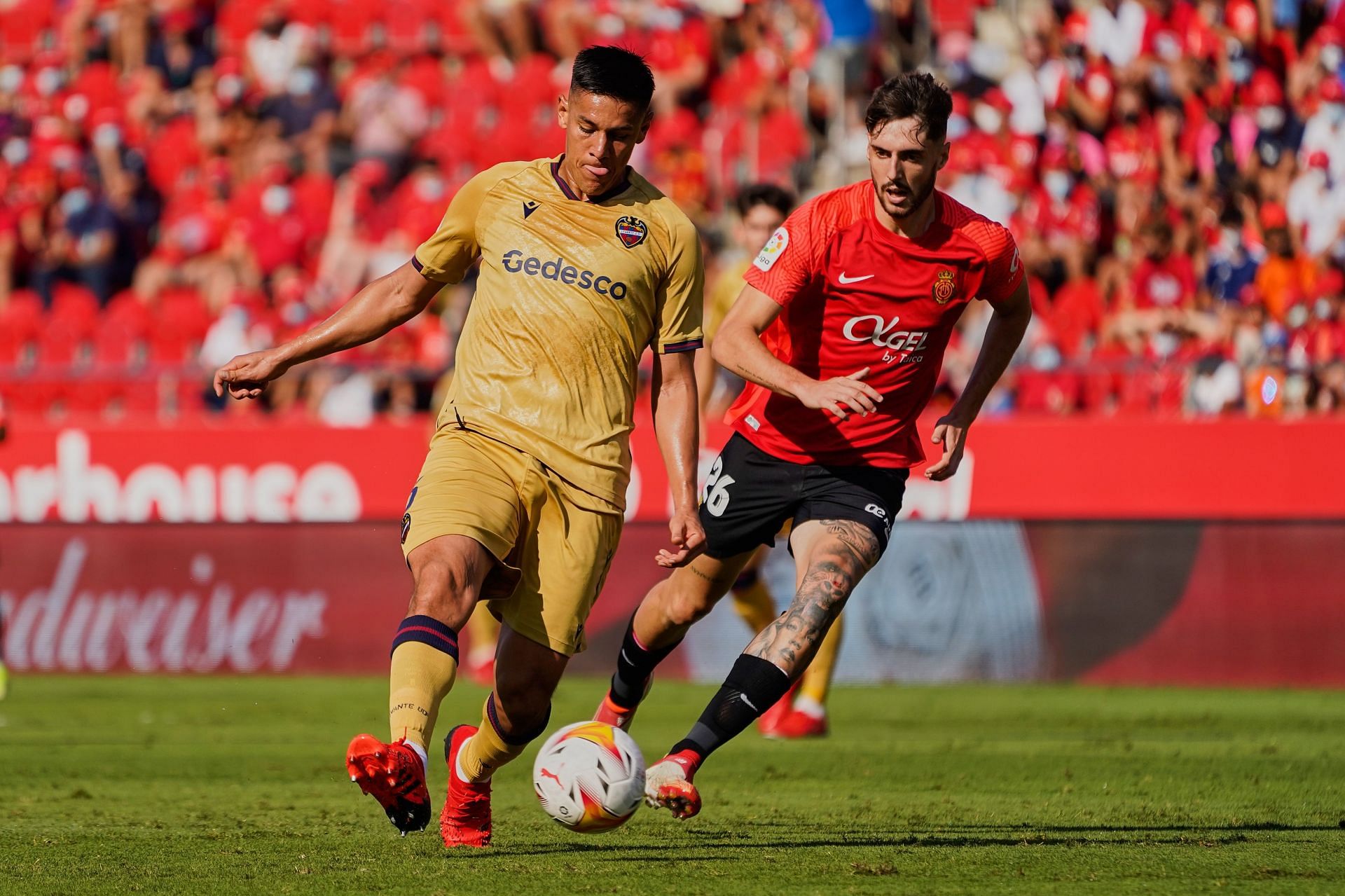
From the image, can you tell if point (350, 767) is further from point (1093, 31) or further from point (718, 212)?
point (1093, 31)

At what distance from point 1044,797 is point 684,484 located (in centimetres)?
252

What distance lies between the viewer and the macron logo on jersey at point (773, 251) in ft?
21.8

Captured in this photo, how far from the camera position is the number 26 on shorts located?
707 cm

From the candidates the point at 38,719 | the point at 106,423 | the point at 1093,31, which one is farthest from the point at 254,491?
the point at 1093,31

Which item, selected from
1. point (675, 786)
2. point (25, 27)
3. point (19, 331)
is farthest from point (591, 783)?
point (25, 27)

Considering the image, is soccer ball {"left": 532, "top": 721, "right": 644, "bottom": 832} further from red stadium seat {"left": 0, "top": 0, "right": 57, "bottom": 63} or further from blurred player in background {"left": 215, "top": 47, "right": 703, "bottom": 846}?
red stadium seat {"left": 0, "top": 0, "right": 57, "bottom": 63}

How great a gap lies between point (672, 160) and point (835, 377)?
11617 mm

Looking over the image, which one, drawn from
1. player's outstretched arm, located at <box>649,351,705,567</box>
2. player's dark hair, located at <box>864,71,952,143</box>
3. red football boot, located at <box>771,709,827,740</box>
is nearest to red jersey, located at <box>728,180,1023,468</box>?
player's dark hair, located at <box>864,71,952,143</box>

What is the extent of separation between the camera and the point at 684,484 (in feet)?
20.0

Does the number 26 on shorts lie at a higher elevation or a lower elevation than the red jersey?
lower

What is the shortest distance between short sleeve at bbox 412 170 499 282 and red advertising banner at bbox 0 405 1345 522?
7.89 m

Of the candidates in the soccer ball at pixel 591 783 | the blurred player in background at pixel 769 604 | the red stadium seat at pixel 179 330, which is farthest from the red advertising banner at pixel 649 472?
the soccer ball at pixel 591 783

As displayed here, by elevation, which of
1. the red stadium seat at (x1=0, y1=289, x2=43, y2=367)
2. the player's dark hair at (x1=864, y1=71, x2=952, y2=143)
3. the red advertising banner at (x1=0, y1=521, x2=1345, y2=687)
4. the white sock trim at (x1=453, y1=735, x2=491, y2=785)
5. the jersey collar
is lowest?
the red advertising banner at (x1=0, y1=521, x2=1345, y2=687)

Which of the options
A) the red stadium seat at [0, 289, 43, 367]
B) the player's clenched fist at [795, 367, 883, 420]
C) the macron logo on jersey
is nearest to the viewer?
the player's clenched fist at [795, 367, 883, 420]
